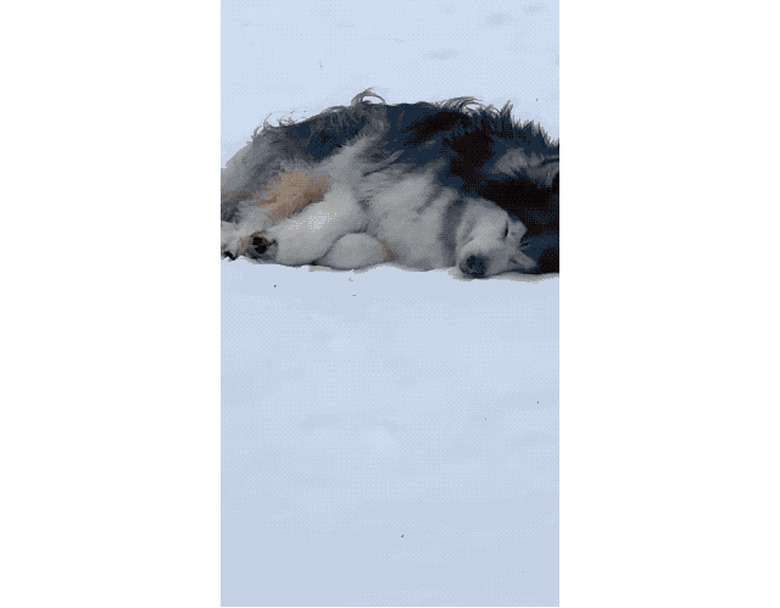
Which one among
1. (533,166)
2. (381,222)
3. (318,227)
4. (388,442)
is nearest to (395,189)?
(381,222)

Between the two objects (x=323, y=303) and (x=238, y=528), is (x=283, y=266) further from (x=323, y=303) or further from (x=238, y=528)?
(x=238, y=528)

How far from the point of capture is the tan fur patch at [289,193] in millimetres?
1994

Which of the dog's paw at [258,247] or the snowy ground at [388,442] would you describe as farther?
the dog's paw at [258,247]

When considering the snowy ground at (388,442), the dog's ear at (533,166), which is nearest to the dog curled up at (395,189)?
the dog's ear at (533,166)

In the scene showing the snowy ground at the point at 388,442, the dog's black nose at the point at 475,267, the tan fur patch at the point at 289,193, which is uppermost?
the tan fur patch at the point at 289,193

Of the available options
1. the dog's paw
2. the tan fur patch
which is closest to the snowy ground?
the dog's paw

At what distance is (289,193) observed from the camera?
6.58 feet

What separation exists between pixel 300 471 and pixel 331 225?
73 centimetres

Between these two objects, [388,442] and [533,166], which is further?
[533,166]

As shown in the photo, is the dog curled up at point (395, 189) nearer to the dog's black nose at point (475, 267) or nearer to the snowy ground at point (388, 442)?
the dog's black nose at point (475, 267)

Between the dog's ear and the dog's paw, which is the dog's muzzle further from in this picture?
the dog's paw

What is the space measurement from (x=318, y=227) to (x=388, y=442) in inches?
26.5

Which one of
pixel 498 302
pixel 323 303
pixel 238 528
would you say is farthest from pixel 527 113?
pixel 238 528

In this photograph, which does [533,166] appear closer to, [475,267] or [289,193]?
[475,267]
